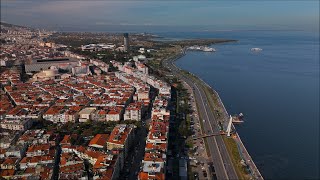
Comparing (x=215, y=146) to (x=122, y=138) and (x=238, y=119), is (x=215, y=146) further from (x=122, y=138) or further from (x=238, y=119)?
(x=238, y=119)

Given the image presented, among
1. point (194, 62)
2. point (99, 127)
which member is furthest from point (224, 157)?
point (194, 62)

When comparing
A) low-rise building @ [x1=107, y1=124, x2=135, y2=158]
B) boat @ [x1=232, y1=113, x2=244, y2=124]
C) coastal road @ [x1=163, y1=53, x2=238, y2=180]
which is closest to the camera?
coastal road @ [x1=163, y1=53, x2=238, y2=180]

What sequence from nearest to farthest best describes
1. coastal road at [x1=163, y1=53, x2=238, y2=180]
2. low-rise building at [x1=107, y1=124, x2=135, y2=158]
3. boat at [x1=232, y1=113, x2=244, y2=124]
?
1. coastal road at [x1=163, y1=53, x2=238, y2=180]
2. low-rise building at [x1=107, y1=124, x2=135, y2=158]
3. boat at [x1=232, y1=113, x2=244, y2=124]

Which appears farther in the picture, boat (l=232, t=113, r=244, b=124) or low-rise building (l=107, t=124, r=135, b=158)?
boat (l=232, t=113, r=244, b=124)

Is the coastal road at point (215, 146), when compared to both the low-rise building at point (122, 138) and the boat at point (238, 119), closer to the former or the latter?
the boat at point (238, 119)

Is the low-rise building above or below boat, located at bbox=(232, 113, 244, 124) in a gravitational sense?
above

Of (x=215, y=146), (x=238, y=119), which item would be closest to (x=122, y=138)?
(x=215, y=146)

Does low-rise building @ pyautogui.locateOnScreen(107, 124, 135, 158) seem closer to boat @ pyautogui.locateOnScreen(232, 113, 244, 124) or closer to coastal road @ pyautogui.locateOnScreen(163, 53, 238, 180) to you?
coastal road @ pyautogui.locateOnScreen(163, 53, 238, 180)

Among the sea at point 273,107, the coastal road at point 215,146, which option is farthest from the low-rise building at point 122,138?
the sea at point 273,107

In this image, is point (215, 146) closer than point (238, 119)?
Yes

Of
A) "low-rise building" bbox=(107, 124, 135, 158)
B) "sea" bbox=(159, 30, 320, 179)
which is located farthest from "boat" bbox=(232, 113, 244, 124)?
"low-rise building" bbox=(107, 124, 135, 158)

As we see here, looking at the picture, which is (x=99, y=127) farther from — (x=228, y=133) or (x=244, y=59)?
(x=244, y=59)

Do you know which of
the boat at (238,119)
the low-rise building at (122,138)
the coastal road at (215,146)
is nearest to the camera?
the coastal road at (215,146)
